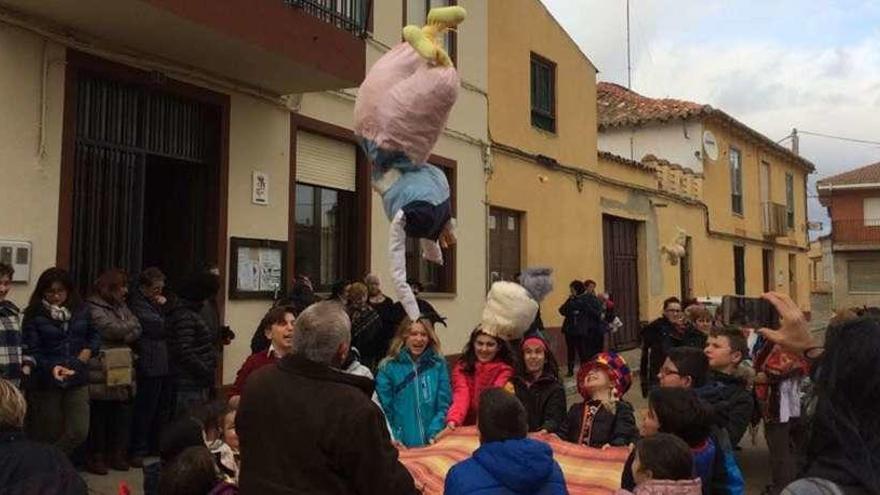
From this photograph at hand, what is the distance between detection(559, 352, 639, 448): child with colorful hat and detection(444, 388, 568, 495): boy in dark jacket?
4.53ft

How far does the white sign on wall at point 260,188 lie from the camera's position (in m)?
8.65

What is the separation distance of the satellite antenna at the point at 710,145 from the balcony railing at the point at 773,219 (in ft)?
15.5

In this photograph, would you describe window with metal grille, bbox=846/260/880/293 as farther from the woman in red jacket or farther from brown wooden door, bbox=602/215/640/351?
the woman in red jacket

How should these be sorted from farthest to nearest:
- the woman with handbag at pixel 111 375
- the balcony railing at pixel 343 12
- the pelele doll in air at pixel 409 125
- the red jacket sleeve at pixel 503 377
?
the balcony railing at pixel 343 12 < the woman with handbag at pixel 111 375 < the red jacket sleeve at pixel 503 377 < the pelele doll in air at pixel 409 125

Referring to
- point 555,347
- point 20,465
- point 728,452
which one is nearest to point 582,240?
point 555,347

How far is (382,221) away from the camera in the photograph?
34.7 ft

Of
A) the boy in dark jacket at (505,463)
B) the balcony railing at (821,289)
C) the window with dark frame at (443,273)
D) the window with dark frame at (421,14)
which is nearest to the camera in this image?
the boy in dark jacket at (505,463)

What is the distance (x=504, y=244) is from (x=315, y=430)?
1125 centimetres

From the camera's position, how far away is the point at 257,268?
862cm

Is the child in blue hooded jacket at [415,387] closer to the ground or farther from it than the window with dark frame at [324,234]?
closer to the ground

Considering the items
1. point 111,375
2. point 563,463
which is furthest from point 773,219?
point 111,375

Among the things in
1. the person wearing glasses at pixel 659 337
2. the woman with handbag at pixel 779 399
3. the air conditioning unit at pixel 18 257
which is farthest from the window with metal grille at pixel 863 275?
the air conditioning unit at pixel 18 257

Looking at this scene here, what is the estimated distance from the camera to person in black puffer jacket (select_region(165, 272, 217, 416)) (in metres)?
6.20

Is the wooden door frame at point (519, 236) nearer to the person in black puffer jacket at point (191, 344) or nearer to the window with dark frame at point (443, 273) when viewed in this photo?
the window with dark frame at point (443, 273)
